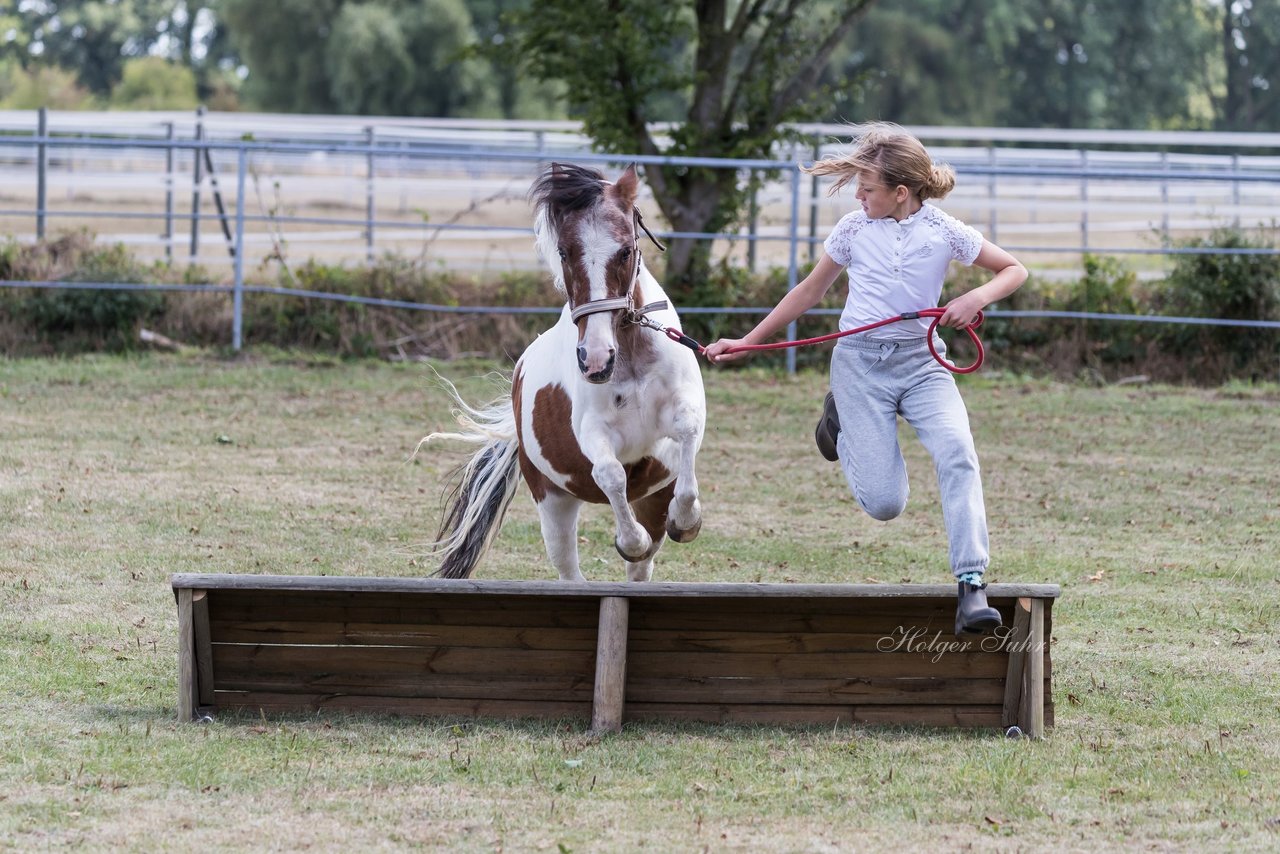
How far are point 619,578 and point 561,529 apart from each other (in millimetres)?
1015

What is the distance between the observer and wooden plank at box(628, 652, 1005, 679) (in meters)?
4.66

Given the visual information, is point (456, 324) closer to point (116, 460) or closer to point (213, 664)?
point (116, 460)

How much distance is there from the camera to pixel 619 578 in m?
6.91

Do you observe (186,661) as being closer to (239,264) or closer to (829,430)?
(829,430)

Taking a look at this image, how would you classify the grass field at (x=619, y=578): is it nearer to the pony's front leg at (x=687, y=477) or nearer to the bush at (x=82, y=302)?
the bush at (x=82, y=302)

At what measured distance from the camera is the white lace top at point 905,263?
4.63m

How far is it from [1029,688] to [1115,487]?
487cm

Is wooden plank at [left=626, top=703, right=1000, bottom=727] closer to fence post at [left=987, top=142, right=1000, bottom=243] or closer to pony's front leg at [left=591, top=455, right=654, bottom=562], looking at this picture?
pony's front leg at [left=591, top=455, right=654, bottom=562]

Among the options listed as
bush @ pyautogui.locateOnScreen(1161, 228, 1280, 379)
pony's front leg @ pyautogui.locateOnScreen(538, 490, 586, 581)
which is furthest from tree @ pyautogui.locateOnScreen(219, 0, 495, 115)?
pony's front leg @ pyautogui.locateOnScreen(538, 490, 586, 581)

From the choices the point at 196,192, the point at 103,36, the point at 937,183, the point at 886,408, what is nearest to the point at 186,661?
the point at 886,408

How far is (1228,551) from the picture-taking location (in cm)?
748

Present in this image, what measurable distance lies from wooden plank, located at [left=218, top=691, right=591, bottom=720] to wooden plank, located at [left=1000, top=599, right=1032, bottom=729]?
1.33 meters

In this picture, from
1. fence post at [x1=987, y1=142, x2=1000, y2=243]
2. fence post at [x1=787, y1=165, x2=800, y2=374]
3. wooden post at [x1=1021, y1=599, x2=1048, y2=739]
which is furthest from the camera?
fence post at [x1=987, y1=142, x2=1000, y2=243]

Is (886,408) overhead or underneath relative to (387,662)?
overhead
